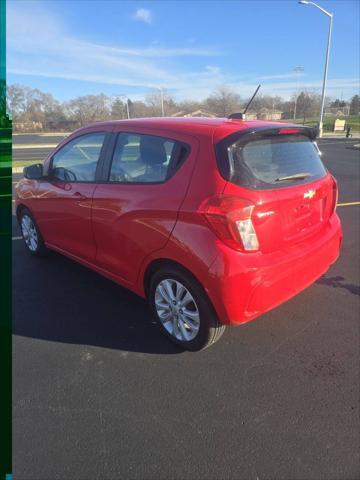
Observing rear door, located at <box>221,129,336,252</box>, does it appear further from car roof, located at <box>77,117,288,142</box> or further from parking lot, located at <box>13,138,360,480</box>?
parking lot, located at <box>13,138,360,480</box>

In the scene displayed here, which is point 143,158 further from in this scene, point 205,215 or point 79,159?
point 79,159

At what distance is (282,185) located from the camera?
2.71 meters

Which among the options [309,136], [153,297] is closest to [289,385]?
[153,297]

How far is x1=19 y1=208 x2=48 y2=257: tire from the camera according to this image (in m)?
4.63

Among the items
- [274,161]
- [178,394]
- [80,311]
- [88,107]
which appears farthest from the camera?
[88,107]

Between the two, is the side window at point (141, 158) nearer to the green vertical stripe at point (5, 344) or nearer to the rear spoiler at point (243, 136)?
the rear spoiler at point (243, 136)

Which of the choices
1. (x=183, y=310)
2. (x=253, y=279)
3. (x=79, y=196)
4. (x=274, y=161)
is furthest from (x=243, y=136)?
(x=79, y=196)

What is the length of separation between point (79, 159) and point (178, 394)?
2.56 m

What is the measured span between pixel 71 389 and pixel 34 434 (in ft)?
1.30

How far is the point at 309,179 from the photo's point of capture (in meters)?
2.97

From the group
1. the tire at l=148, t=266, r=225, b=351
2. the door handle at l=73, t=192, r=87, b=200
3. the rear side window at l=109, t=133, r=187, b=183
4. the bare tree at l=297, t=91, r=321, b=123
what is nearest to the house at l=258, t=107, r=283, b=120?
the bare tree at l=297, t=91, r=321, b=123

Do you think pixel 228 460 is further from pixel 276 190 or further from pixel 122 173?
pixel 122 173

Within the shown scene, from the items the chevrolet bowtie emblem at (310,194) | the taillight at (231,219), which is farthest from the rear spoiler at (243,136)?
the chevrolet bowtie emblem at (310,194)

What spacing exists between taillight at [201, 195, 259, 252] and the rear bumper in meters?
0.08
